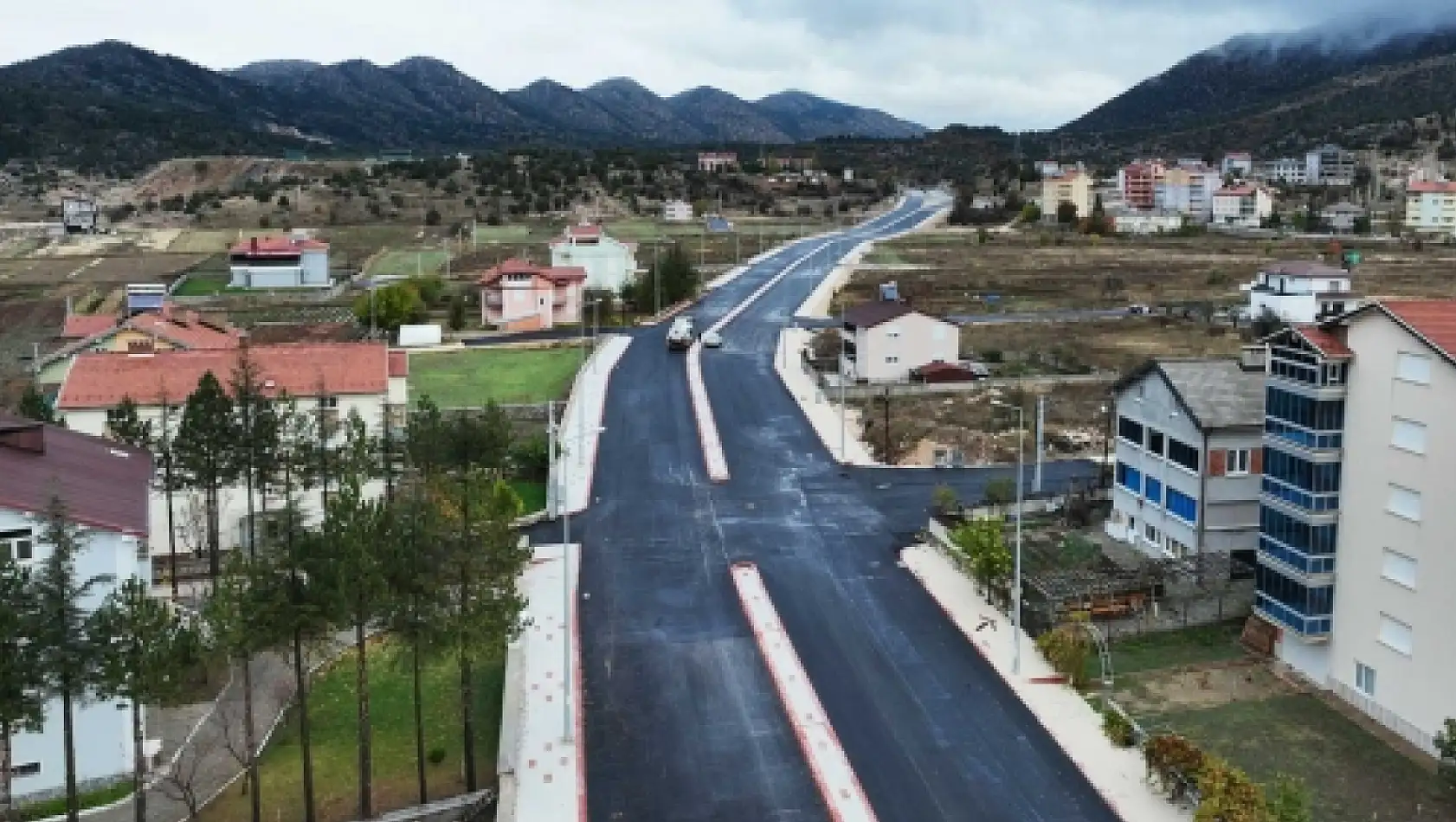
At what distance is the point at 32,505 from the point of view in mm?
26938

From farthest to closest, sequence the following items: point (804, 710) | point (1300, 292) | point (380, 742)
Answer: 1. point (1300, 292)
2. point (804, 710)
3. point (380, 742)

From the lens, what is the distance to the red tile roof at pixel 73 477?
2750 centimetres

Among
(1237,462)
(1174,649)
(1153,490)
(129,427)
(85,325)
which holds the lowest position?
(1174,649)

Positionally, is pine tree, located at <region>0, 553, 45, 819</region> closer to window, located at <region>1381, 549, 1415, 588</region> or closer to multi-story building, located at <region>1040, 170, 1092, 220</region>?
window, located at <region>1381, 549, 1415, 588</region>

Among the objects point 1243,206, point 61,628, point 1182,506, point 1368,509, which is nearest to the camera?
point 61,628

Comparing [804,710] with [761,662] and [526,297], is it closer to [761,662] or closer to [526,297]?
[761,662]

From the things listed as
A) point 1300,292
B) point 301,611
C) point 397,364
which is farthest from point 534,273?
point 301,611

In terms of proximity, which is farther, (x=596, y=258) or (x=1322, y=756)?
(x=596, y=258)

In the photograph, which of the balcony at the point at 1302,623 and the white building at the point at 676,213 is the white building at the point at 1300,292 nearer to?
the balcony at the point at 1302,623

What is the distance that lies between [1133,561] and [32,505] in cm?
2837

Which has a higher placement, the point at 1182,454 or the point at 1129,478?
the point at 1182,454

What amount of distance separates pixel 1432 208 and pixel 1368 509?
15085cm

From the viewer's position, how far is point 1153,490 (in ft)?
128

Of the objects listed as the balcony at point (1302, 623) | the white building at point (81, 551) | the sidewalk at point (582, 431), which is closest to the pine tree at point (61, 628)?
the white building at point (81, 551)
